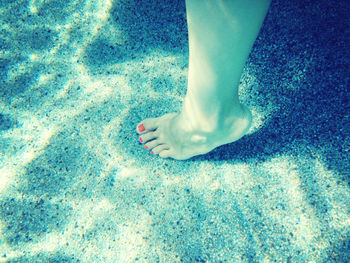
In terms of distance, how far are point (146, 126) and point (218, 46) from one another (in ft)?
3.24

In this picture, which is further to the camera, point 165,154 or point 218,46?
point 165,154

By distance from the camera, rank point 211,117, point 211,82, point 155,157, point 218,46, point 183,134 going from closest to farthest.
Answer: point 218,46, point 211,82, point 211,117, point 183,134, point 155,157

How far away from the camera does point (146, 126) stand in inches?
71.0

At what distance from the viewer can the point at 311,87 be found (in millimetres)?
1738

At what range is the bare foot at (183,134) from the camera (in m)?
1.50

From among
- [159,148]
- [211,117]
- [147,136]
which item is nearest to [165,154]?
[159,148]

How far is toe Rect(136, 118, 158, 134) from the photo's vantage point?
70.9 inches

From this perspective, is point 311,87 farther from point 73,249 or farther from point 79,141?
point 73,249

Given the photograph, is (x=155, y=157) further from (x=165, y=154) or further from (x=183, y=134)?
(x=183, y=134)

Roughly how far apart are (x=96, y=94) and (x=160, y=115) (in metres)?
0.64

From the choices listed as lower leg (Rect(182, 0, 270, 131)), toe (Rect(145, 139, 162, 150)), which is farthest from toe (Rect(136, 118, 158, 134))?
lower leg (Rect(182, 0, 270, 131))

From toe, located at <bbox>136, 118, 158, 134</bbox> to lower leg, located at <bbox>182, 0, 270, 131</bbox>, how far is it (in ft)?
1.77

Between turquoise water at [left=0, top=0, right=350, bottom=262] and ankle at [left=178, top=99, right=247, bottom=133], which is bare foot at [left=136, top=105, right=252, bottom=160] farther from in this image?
turquoise water at [left=0, top=0, right=350, bottom=262]

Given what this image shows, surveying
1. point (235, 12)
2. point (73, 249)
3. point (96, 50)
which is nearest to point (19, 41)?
point (96, 50)
